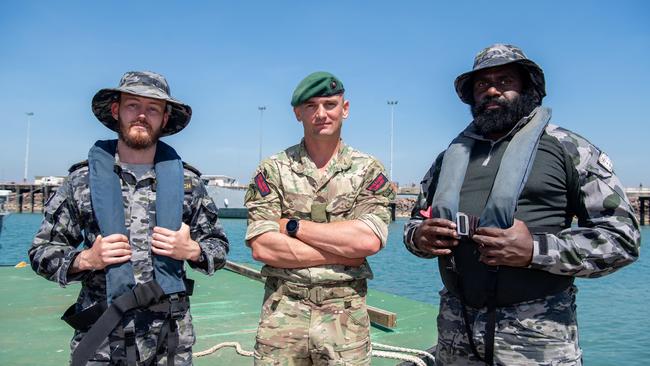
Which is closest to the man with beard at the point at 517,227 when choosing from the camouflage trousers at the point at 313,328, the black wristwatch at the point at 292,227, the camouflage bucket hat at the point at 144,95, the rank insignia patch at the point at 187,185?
the camouflage trousers at the point at 313,328


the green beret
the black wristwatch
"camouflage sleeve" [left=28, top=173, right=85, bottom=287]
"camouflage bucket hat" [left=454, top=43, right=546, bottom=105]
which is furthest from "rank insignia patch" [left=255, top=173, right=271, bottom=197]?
"camouflage bucket hat" [left=454, top=43, right=546, bottom=105]

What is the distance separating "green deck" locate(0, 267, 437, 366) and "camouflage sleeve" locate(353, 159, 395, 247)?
2533 mm

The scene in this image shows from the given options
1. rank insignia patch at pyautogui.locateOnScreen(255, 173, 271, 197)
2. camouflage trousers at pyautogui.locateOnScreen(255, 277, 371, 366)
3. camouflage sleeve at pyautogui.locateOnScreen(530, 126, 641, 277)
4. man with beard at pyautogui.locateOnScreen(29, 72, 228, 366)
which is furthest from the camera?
rank insignia patch at pyautogui.locateOnScreen(255, 173, 271, 197)

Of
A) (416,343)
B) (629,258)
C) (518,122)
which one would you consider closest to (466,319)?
(629,258)

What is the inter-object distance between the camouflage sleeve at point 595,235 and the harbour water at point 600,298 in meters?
4.87

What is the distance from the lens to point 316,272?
2.99 m

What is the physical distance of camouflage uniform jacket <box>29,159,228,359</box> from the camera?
9.09 feet

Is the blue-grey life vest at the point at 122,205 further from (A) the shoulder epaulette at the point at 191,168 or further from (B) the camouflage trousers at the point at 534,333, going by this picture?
(B) the camouflage trousers at the point at 534,333

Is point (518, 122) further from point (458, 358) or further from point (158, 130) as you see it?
point (158, 130)

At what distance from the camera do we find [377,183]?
3213mm

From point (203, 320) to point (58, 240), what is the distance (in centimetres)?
424

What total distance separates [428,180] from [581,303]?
15.8m

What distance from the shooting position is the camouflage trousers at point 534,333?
2.56 m

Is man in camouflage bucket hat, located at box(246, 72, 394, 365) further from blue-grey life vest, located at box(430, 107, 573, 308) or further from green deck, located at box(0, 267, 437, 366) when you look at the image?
green deck, located at box(0, 267, 437, 366)
